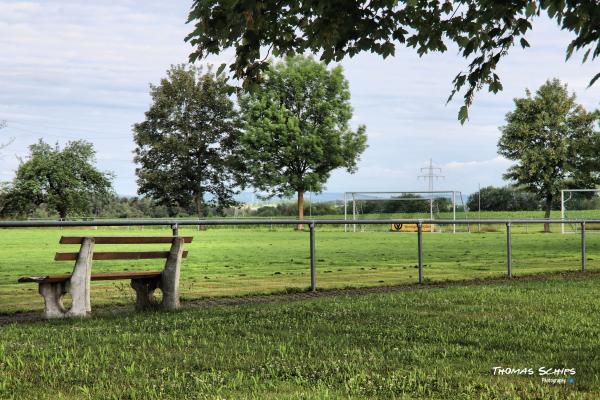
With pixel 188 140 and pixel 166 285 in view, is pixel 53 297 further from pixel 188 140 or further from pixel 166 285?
pixel 188 140

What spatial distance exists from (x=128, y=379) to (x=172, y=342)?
51.7 inches

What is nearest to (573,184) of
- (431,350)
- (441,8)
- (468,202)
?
(468,202)

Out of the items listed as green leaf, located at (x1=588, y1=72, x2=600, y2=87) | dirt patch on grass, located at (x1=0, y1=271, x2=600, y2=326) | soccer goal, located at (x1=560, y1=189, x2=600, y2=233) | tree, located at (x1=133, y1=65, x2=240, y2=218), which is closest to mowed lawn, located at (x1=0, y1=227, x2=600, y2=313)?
dirt patch on grass, located at (x1=0, y1=271, x2=600, y2=326)

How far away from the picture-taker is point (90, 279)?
7988 mm

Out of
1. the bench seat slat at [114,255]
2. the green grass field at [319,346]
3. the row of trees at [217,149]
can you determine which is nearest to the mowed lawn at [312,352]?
the green grass field at [319,346]

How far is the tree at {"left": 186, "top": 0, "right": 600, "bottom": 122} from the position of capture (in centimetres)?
714

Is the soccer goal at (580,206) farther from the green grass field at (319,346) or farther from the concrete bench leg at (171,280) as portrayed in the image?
the concrete bench leg at (171,280)

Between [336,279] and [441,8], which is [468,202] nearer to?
[336,279]

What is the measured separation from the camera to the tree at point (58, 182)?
227ft

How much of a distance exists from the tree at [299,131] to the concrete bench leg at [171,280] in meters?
47.9

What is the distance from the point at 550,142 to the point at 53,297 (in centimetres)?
4704

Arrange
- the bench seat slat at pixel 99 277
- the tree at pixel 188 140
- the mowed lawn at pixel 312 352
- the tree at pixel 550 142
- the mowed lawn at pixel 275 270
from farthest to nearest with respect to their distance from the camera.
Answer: the tree at pixel 188 140
the tree at pixel 550 142
the mowed lawn at pixel 275 270
the bench seat slat at pixel 99 277
the mowed lawn at pixel 312 352

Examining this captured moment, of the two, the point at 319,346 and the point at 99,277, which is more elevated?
the point at 99,277

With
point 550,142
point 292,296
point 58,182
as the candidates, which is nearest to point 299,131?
point 550,142
